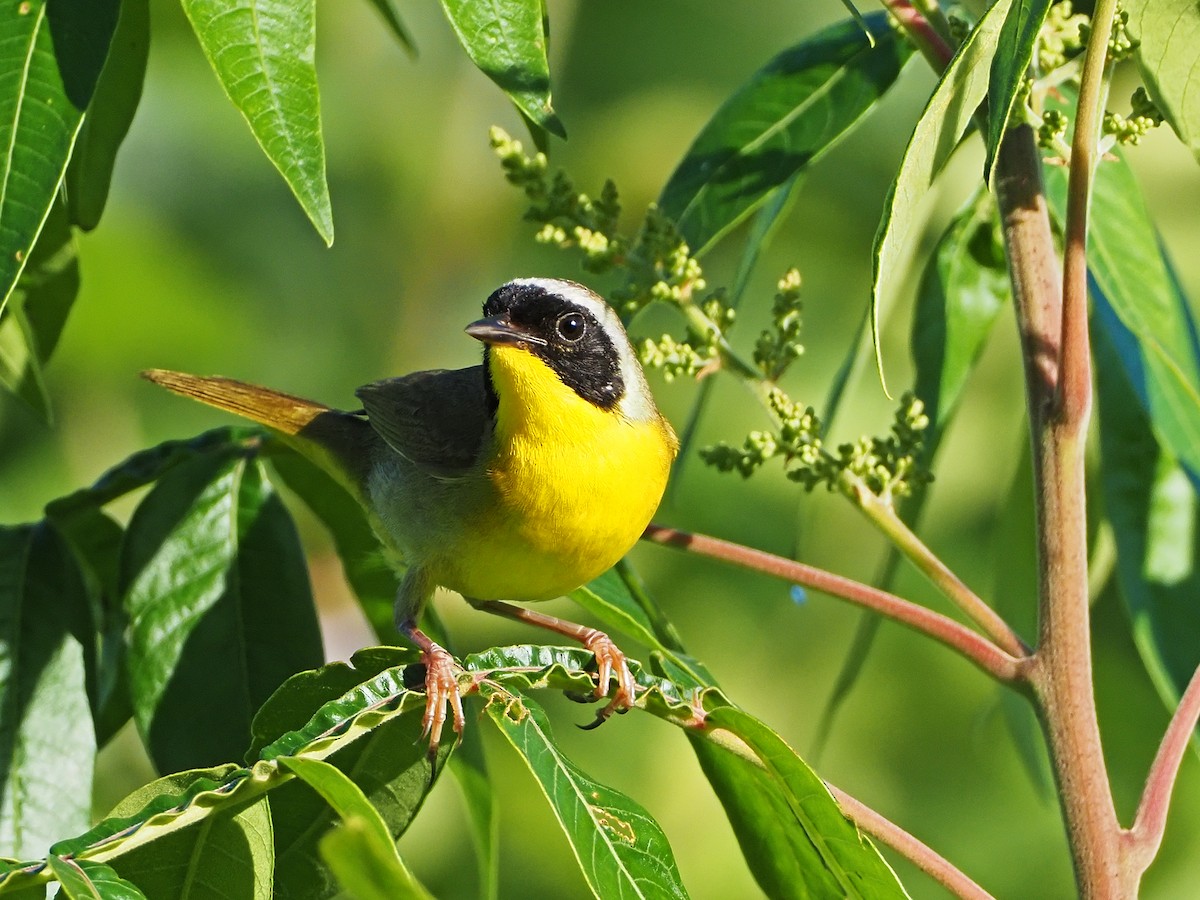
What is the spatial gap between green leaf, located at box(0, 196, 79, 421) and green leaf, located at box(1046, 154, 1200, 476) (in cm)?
172

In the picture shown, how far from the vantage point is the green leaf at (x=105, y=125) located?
2.34 m

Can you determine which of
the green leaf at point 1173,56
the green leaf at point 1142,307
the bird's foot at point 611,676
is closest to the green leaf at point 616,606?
the bird's foot at point 611,676

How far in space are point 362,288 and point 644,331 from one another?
227 cm

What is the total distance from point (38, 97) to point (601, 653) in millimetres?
1369

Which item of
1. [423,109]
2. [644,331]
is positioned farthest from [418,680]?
[423,109]

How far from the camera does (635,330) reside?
14.7 feet

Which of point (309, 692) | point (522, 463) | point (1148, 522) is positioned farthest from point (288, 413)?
point (1148, 522)

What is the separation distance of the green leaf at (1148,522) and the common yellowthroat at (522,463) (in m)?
0.87

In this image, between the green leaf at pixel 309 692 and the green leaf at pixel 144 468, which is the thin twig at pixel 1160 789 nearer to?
the green leaf at pixel 309 692

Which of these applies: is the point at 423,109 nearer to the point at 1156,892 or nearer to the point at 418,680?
the point at 1156,892

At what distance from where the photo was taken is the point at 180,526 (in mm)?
2559

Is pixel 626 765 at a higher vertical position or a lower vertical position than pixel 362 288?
lower

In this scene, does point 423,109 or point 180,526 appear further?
point 423,109

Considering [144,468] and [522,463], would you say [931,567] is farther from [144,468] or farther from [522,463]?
[144,468]
